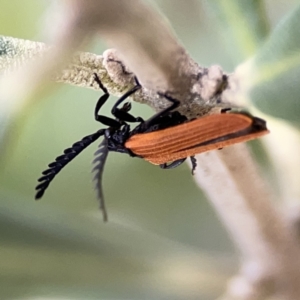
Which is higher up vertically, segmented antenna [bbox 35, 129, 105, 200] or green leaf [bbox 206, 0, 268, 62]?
green leaf [bbox 206, 0, 268, 62]

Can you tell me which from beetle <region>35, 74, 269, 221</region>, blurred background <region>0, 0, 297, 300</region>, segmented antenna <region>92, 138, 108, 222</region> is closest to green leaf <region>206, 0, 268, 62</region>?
blurred background <region>0, 0, 297, 300</region>

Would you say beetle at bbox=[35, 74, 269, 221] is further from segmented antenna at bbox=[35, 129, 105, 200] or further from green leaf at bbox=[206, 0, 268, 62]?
green leaf at bbox=[206, 0, 268, 62]

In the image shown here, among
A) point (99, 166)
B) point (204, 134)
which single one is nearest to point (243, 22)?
point (204, 134)

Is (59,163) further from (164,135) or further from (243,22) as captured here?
(243,22)

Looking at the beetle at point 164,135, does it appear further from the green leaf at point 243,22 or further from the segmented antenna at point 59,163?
the green leaf at point 243,22

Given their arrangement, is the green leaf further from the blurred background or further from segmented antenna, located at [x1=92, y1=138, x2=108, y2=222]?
segmented antenna, located at [x1=92, y1=138, x2=108, y2=222]

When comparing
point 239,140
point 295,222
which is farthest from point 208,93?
point 295,222

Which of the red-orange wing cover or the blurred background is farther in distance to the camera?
the blurred background
